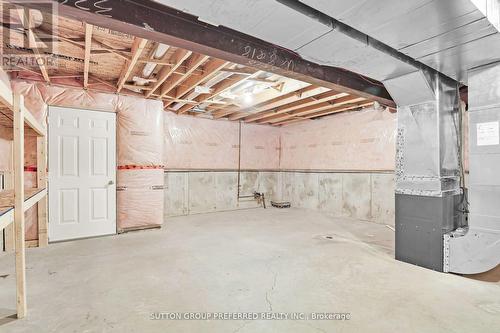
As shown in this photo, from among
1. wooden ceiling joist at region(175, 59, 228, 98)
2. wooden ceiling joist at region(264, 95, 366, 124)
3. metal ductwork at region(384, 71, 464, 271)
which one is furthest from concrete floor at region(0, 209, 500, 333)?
wooden ceiling joist at region(264, 95, 366, 124)

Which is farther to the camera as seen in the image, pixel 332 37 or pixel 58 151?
pixel 58 151

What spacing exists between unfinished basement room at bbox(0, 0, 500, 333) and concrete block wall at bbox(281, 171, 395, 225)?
5 centimetres

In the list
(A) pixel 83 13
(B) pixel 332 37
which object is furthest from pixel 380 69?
(A) pixel 83 13

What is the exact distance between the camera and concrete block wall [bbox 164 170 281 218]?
5.68 metres

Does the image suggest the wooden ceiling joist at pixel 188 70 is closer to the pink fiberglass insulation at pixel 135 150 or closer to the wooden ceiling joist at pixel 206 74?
the wooden ceiling joist at pixel 206 74

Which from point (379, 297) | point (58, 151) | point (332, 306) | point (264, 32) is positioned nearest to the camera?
point (264, 32)

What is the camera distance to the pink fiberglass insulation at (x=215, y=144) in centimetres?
567

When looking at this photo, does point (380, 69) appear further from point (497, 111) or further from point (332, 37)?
point (497, 111)

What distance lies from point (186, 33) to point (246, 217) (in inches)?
167

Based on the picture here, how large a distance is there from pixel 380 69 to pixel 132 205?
3.84 metres

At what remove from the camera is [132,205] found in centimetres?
418

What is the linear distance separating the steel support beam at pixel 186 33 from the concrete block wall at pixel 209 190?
4022 mm

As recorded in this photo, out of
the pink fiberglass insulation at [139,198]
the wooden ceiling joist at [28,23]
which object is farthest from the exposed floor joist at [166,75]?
the pink fiberglass insulation at [139,198]

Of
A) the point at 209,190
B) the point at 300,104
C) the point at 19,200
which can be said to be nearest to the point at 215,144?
the point at 209,190
